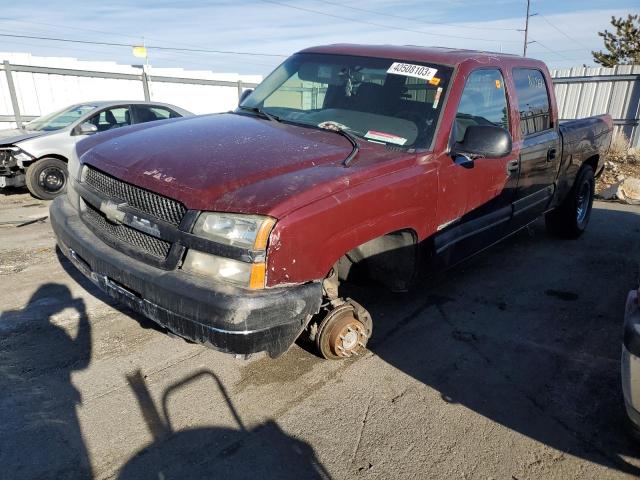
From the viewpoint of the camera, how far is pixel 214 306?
2.27m

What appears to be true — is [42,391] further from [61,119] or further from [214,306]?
[61,119]

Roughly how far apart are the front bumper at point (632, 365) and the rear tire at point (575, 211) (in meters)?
3.83

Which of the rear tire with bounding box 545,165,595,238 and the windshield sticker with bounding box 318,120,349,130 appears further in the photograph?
the rear tire with bounding box 545,165,595,238

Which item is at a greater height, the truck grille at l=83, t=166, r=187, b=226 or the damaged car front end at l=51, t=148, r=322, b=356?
the truck grille at l=83, t=166, r=187, b=226

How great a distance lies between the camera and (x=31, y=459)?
2.26 m

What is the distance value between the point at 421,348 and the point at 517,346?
74 cm

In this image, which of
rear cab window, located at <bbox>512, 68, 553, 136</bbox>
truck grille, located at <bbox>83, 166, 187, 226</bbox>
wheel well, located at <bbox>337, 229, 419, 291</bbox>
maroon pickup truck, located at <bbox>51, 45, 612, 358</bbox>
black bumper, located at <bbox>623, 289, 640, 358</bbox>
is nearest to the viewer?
black bumper, located at <bbox>623, 289, 640, 358</bbox>

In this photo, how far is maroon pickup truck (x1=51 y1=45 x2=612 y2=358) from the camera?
2.35 m

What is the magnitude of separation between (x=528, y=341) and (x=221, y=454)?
2427 mm

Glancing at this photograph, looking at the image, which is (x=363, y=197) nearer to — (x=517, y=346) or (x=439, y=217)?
(x=439, y=217)

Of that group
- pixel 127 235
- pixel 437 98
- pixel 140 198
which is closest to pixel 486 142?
pixel 437 98

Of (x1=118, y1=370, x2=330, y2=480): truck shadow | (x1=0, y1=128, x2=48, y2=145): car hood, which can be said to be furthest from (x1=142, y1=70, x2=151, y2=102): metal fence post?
(x1=118, y1=370, x2=330, y2=480): truck shadow

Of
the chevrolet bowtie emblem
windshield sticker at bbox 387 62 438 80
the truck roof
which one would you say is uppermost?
the truck roof

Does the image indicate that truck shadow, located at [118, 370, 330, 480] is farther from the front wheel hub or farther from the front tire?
the front tire
